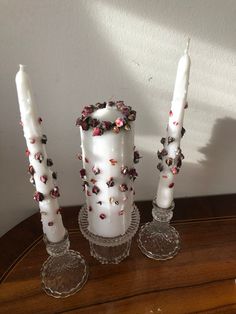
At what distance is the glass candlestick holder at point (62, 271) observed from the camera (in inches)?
23.3

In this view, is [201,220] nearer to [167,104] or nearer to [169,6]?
[167,104]

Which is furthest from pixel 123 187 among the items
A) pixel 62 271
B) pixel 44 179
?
pixel 62 271

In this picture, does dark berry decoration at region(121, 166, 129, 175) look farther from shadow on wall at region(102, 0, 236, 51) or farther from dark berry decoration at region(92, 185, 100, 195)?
shadow on wall at region(102, 0, 236, 51)

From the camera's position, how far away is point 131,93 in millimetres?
633

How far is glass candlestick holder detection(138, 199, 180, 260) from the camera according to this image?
667 mm

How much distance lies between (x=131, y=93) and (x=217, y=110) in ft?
0.66

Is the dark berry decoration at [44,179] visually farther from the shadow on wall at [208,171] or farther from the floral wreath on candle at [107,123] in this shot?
the shadow on wall at [208,171]

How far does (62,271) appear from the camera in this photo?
64 cm

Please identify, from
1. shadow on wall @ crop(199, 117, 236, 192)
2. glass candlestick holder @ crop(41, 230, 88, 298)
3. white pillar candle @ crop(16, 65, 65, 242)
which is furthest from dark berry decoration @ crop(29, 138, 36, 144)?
shadow on wall @ crop(199, 117, 236, 192)

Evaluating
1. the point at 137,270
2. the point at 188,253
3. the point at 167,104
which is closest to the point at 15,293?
the point at 137,270

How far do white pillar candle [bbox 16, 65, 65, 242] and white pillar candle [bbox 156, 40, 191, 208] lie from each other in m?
0.20

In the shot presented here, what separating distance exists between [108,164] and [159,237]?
0.29 meters

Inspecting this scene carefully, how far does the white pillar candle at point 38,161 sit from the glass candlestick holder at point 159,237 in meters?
0.20

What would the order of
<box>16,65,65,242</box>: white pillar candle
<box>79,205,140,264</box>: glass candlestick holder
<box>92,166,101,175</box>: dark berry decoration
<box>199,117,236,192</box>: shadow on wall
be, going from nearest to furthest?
<box>16,65,65,242</box>: white pillar candle
<box>92,166,101,175</box>: dark berry decoration
<box>79,205,140,264</box>: glass candlestick holder
<box>199,117,236,192</box>: shadow on wall
